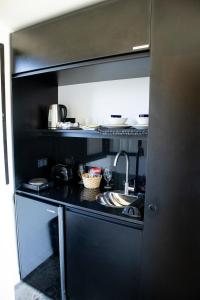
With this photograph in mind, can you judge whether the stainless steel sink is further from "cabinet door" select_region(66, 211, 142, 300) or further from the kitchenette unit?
"cabinet door" select_region(66, 211, 142, 300)

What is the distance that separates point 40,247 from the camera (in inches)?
70.6

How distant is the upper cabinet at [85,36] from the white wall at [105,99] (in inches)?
22.3

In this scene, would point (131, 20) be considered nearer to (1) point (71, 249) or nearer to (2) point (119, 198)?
(2) point (119, 198)

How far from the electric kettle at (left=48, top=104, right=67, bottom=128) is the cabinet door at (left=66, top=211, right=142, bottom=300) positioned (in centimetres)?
88

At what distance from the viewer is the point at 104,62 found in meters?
1.31

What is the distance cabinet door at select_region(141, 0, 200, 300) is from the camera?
3.30 ft

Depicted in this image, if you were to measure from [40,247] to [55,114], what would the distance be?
122cm

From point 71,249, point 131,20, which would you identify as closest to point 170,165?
point 131,20

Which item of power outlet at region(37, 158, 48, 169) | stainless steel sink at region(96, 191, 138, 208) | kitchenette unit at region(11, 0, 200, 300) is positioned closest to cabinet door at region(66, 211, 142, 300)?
kitchenette unit at region(11, 0, 200, 300)

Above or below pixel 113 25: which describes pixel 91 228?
below

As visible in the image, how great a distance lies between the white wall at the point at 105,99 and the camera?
176cm

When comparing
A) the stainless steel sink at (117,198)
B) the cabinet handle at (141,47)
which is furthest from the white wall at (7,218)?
the cabinet handle at (141,47)

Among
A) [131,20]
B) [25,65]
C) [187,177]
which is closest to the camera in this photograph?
[187,177]

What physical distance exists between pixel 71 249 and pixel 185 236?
854mm
